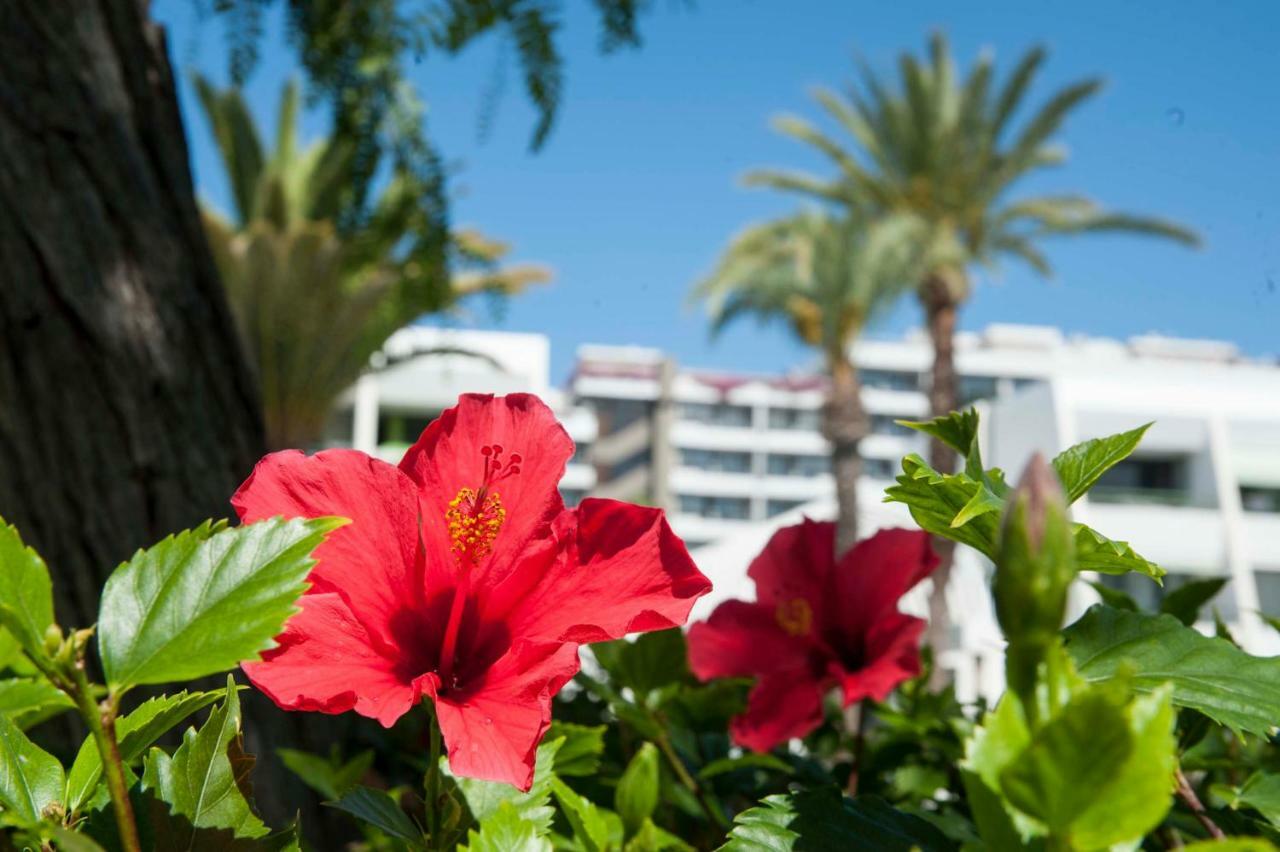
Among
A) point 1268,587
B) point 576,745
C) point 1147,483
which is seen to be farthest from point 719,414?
point 576,745

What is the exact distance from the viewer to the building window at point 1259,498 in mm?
25203

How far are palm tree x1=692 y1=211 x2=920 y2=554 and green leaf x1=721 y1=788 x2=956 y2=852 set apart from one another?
1200 centimetres

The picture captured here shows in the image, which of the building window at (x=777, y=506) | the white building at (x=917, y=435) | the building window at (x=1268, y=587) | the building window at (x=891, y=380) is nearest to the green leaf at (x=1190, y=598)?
the white building at (x=917, y=435)

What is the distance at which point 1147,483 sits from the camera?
26.6 metres

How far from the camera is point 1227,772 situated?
0.98 meters

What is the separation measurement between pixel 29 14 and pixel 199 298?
34 cm

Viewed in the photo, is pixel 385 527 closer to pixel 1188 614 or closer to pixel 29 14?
pixel 1188 614

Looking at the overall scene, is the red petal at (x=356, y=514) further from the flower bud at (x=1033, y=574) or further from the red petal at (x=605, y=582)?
the flower bud at (x=1033, y=574)

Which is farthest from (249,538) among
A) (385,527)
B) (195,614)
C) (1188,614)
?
(1188,614)

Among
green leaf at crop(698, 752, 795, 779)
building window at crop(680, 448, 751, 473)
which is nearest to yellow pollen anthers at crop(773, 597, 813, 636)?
green leaf at crop(698, 752, 795, 779)

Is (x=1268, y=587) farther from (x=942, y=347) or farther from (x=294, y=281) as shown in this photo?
(x=294, y=281)

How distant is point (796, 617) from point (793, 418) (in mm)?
45827

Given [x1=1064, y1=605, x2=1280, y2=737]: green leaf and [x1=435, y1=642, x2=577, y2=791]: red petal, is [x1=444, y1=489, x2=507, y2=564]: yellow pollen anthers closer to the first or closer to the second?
[x1=435, y1=642, x2=577, y2=791]: red petal

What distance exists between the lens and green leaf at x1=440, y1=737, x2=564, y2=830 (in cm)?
55
